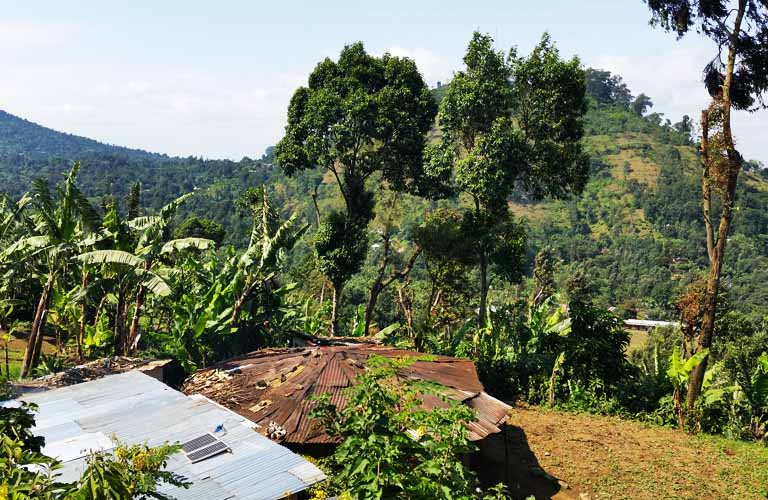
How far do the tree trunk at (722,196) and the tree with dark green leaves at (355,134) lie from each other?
7.11 meters

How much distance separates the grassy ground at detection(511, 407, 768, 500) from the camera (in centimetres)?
976

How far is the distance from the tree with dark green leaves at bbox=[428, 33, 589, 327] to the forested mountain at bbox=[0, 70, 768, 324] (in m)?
27.2

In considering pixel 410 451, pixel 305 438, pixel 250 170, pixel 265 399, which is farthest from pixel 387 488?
pixel 250 170

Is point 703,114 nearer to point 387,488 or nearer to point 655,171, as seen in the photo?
point 387,488

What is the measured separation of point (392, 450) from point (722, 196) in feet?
34.2

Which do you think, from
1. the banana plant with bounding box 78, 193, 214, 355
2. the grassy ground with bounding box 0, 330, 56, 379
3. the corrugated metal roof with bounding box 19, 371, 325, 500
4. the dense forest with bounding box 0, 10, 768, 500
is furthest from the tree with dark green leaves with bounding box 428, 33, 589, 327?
the grassy ground with bounding box 0, 330, 56, 379

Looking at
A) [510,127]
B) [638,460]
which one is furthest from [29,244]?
[638,460]

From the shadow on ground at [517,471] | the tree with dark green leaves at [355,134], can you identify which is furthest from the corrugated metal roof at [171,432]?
the tree with dark green leaves at [355,134]

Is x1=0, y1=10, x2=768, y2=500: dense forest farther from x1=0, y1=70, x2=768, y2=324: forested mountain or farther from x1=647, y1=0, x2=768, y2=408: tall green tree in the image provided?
x1=0, y1=70, x2=768, y2=324: forested mountain

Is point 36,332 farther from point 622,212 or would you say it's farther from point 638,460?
point 622,212

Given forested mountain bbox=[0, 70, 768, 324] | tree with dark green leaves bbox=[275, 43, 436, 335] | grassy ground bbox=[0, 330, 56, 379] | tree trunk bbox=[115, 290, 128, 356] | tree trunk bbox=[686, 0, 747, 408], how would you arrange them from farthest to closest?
forested mountain bbox=[0, 70, 768, 324] < grassy ground bbox=[0, 330, 56, 379] < tree with dark green leaves bbox=[275, 43, 436, 335] < tree trunk bbox=[115, 290, 128, 356] < tree trunk bbox=[686, 0, 747, 408]

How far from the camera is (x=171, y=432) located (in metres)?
7.33

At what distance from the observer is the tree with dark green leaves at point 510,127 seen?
14281mm

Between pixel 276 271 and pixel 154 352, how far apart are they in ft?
11.0
